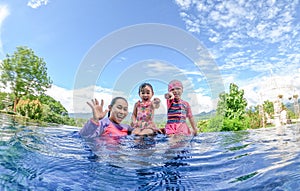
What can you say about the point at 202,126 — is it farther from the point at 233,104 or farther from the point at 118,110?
the point at 118,110

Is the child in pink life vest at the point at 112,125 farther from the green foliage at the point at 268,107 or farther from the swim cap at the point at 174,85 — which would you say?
the green foliage at the point at 268,107

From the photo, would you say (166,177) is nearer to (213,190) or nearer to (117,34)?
(213,190)

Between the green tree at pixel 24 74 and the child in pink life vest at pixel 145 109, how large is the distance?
Result: 13.2 metres

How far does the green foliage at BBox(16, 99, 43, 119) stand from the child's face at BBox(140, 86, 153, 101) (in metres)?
10.0

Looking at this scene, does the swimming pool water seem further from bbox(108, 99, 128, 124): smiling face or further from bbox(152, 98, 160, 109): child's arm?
bbox(152, 98, 160, 109): child's arm

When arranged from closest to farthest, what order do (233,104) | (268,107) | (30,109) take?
(233,104) < (30,109) < (268,107)

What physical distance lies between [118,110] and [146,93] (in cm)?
99

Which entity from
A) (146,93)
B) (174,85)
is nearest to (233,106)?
(174,85)

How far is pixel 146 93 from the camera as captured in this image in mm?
4648

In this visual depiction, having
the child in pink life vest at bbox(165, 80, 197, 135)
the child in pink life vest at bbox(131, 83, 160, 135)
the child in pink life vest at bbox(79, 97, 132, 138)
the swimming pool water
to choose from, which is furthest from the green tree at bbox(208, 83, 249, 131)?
the swimming pool water

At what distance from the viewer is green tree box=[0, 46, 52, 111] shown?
15.7 metres

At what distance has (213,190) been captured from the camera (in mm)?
1268

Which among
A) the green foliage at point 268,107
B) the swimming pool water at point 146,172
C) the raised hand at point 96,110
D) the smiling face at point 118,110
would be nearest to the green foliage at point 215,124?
the smiling face at point 118,110

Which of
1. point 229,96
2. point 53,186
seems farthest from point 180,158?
point 229,96
